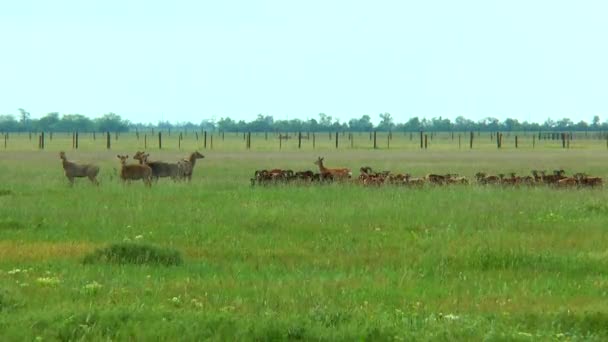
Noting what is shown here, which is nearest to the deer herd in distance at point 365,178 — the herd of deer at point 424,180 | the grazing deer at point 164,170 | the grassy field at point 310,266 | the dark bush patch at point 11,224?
the herd of deer at point 424,180

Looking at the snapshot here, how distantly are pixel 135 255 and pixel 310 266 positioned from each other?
2488 mm

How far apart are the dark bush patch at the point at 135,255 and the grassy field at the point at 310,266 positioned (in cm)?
16

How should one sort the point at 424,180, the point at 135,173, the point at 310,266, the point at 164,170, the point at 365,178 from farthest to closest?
the point at 164,170, the point at 135,173, the point at 365,178, the point at 424,180, the point at 310,266

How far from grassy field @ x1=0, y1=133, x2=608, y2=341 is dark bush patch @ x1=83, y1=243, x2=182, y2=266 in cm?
16

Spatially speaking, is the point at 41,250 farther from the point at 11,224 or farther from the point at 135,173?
the point at 135,173

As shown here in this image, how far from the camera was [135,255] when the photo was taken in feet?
45.2

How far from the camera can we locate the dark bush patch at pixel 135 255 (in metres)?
13.6

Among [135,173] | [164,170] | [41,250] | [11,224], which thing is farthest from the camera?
[164,170]

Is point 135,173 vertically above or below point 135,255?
above

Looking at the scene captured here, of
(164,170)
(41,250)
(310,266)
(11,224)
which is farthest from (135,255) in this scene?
(164,170)

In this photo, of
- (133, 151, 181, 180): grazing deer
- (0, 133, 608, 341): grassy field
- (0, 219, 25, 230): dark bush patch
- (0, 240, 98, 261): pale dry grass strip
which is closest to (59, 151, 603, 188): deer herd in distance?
(133, 151, 181, 180): grazing deer

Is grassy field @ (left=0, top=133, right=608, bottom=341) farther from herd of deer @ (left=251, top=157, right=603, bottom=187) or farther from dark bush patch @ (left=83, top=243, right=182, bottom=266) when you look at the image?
herd of deer @ (left=251, top=157, right=603, bottom=187)

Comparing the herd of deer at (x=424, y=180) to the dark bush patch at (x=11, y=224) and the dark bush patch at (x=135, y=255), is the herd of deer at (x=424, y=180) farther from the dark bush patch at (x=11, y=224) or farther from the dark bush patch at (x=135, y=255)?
the dark bush patch at (x=135, y=255)

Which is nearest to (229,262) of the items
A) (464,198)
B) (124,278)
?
(124,278)
